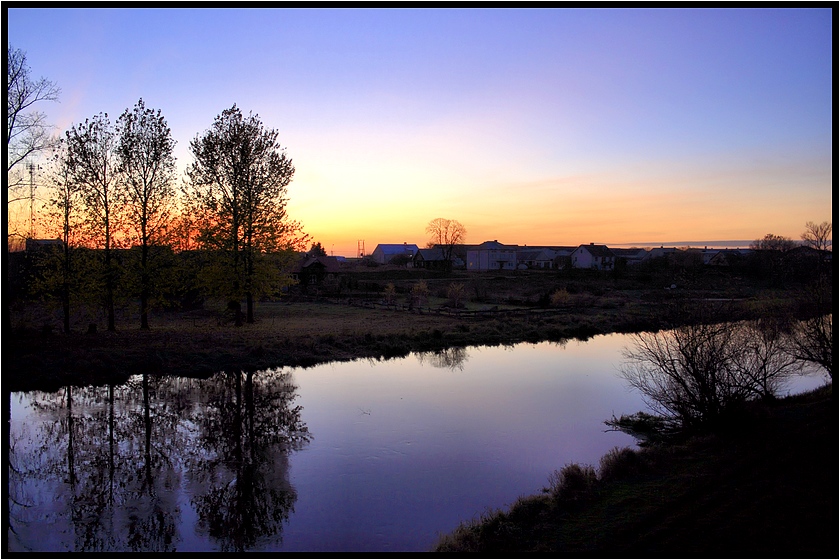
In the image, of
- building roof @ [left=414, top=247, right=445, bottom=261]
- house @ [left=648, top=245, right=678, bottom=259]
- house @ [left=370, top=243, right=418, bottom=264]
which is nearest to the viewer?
house @ [left=648, top=245, right=678, bottom=259]

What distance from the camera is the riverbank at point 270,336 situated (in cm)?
1702

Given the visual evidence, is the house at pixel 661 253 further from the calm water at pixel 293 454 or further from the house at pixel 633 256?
the calm water at pixel 293 454

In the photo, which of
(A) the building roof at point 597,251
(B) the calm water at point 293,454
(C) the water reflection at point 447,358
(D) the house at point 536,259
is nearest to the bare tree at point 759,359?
(B) the calm water at point 293,454

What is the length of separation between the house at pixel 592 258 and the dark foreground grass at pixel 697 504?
70281 mm

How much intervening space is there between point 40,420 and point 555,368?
15.8 meters

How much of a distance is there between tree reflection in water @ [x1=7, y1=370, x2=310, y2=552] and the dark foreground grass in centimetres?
386

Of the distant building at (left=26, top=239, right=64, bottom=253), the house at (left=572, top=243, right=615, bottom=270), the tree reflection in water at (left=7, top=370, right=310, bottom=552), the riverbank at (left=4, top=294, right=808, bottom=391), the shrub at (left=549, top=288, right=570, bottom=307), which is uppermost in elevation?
the house at (left=572, top=243, right=615, bottom=270)

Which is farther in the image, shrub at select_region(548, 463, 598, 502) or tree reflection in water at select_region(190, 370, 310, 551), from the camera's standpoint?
shrub at select_region(548, 463, 598, 502)

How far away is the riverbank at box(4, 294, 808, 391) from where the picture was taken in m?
17.0

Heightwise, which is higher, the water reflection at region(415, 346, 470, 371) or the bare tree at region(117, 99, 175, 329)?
the bare tree at region(117, 99, 175, 329)

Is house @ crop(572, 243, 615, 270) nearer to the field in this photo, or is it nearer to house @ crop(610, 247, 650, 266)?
house @ crop(610, 247, 650, 266)

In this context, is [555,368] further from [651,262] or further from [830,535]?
[651,262]

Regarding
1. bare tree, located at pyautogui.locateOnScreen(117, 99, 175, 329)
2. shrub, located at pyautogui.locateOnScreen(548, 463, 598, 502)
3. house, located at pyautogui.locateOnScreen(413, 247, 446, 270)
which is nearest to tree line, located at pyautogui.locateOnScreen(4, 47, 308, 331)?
bare tree, located at pyautogui.locateOnScreen(117, 99, 175, 329)

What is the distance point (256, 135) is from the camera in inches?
989
